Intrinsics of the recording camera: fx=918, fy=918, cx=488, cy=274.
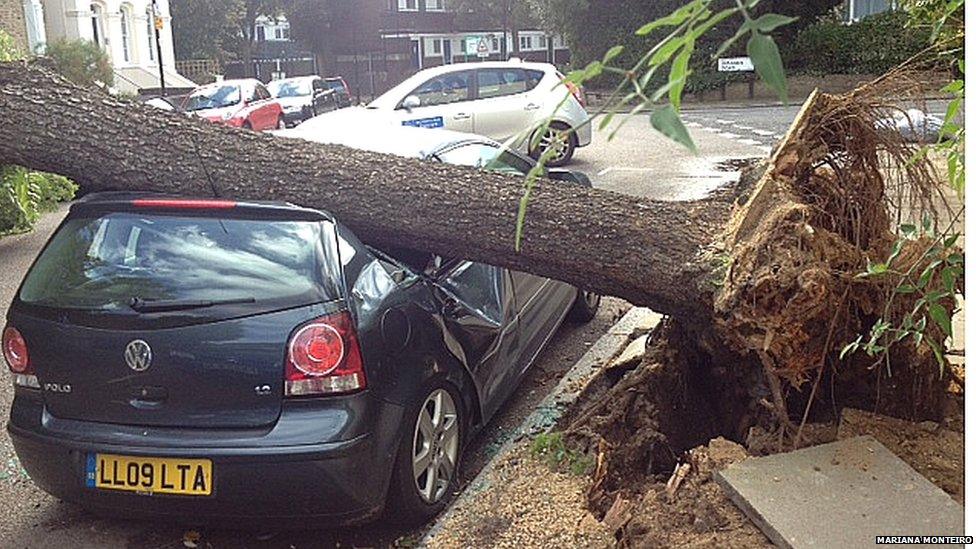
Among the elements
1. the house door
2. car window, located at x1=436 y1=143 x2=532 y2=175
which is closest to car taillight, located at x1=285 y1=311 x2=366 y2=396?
car window, located at x1=436 y1=143 x2=532 y2=175

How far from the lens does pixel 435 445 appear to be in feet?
12.9

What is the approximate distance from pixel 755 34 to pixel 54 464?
325cm

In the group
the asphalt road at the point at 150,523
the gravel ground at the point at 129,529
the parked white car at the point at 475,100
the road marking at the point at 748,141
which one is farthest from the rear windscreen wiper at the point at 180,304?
the road marking at the point at 748,141

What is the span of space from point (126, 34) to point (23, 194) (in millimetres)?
30155

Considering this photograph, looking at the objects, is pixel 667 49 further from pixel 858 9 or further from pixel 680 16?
pixel 858 9

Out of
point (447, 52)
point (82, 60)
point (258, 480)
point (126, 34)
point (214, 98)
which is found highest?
point (126, 34)

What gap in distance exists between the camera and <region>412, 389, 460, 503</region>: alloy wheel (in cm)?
382

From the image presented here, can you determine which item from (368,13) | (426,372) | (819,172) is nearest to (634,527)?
(426,372)

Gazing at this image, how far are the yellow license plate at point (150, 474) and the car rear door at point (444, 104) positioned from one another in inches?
418

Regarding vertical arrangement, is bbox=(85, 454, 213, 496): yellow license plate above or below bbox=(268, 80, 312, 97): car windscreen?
below

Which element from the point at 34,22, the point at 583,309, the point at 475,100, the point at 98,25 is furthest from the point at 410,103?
the point at 98,25

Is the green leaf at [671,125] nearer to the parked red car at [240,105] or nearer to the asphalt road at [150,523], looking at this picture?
the asphalt road at [150,523]

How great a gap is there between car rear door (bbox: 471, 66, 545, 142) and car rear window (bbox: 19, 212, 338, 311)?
10792mm

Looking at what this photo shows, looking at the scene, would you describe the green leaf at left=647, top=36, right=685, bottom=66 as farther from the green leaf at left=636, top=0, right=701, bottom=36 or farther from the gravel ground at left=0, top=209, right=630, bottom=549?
the gravel ground at left=0, top=209, right=630, bottom=549
